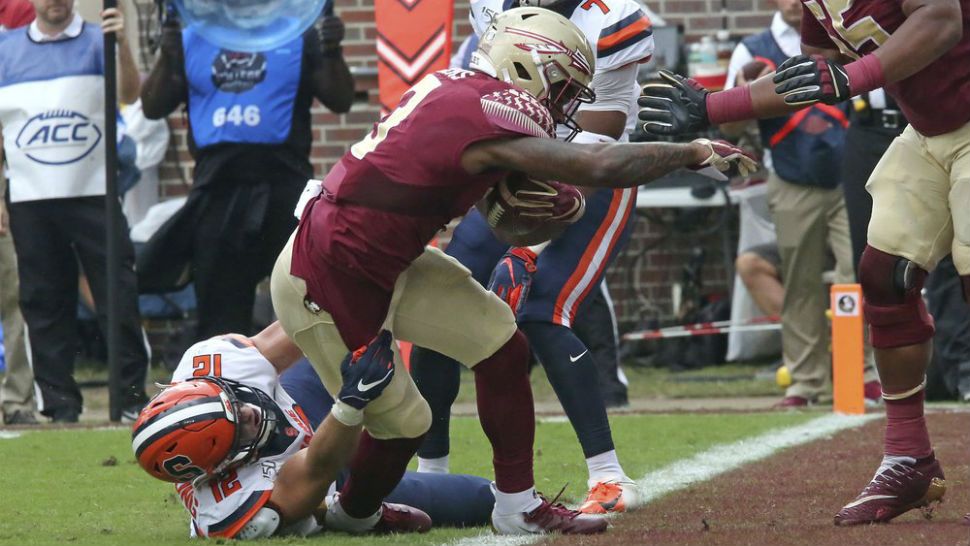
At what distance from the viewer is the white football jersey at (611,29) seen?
18.0 feet

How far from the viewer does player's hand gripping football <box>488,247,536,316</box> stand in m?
5.25

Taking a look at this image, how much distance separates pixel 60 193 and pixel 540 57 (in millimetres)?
4624

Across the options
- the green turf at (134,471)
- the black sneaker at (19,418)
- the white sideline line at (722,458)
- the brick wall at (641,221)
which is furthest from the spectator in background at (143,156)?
the white sideline line at (722,458)

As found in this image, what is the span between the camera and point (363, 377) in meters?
4.45

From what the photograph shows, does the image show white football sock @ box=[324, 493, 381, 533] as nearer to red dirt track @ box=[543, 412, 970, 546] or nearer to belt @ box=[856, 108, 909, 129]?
red dirt track @ box=[543, 412, 970, 546]

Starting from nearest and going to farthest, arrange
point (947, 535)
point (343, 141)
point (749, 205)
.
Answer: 1. point (947, 535)
2. point (749, 205)
3. point (343, 141)

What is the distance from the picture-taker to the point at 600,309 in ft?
29.2

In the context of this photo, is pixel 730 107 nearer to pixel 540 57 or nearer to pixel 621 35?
pixel 540 57

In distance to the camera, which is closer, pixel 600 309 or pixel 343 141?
pixel 600 309

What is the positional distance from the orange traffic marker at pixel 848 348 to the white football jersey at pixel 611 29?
114 inches

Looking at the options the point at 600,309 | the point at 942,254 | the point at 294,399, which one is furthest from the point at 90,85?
the point at 942,254

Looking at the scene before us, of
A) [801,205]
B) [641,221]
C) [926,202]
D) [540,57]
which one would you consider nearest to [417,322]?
[540,57]

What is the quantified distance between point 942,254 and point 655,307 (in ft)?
21.8

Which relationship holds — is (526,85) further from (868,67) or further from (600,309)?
(600,309)
